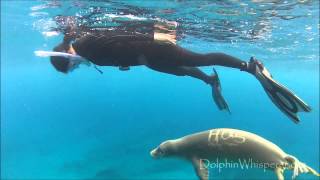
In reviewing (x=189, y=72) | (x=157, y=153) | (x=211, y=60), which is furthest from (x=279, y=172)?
(x=189, y=72)

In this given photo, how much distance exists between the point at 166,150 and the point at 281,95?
111 inches

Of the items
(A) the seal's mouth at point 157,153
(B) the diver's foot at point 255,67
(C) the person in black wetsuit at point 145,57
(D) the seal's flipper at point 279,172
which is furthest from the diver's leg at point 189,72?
(D) the seal's flipper at point 279,172

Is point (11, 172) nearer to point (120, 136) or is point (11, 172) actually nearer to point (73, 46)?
point (120, 136)

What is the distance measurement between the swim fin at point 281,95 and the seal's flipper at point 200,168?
247 cm

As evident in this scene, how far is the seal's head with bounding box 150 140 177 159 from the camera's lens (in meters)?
5.70

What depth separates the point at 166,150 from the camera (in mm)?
5777

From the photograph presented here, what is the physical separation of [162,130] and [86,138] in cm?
560

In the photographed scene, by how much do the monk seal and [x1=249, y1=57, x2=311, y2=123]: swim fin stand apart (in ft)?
7.85

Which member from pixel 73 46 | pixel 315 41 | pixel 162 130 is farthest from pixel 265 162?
pixel 162 130

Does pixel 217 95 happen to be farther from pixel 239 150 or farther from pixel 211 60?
pixel 239 150

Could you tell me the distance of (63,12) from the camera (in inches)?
526

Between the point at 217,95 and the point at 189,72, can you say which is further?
the point at 189,72

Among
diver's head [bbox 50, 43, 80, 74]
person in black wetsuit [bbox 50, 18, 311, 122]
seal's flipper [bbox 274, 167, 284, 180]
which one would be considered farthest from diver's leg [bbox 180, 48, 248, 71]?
seal's flipper [bbox 274, 167, 284, 180]

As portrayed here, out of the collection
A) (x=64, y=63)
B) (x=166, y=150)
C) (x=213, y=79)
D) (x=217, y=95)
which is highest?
(x=64, y=63)
